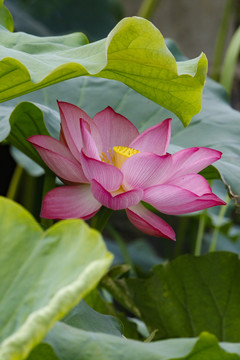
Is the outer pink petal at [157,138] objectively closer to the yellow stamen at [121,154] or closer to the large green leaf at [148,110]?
the yellow stamen at [121,154]

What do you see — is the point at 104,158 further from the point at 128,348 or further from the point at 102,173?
the point at 128,348

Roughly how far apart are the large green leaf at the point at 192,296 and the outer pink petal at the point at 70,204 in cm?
37

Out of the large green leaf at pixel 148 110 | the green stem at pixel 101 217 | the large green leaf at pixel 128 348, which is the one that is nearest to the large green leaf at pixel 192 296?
the large green leaf at pixel 148 110

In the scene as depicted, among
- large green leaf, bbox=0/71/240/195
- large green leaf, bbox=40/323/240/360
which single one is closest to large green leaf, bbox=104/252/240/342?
large green leaf, bbox=0/71/240/195

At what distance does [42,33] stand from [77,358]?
5.23 ft

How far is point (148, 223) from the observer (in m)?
0.49

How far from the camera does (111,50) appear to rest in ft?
1.51

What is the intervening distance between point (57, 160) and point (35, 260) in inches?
7.4

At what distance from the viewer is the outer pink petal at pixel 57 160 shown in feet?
1.64

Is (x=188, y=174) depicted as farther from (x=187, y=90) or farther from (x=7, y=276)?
(x=7, y=276)

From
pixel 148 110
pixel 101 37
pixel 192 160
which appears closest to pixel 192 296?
pixel 148 110

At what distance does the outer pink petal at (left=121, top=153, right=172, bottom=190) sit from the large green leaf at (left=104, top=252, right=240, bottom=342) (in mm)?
376

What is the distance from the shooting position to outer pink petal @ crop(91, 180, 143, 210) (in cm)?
47

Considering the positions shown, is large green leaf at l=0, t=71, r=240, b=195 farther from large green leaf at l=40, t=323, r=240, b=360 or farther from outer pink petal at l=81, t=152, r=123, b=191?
large green leaf at l=40, t=323, r=240, b=360
